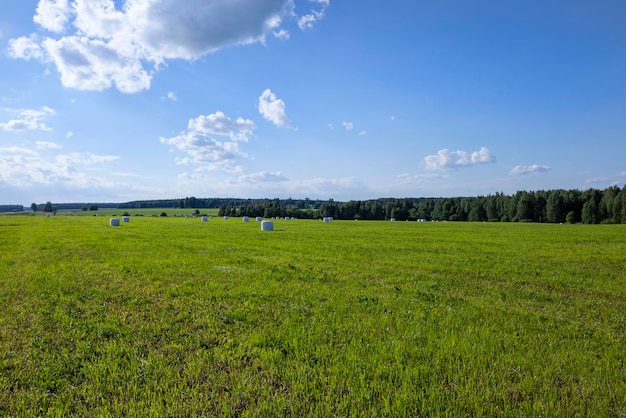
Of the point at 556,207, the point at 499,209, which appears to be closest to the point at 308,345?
the point at 556,207

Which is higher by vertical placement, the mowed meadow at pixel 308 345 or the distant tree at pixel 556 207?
the distant tree at pixel 556 207

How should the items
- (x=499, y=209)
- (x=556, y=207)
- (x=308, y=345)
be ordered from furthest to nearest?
(x=499, y=209)
(x=556, y=207)
(x=308, y=345)

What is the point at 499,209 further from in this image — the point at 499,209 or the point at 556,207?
the point at 556,207

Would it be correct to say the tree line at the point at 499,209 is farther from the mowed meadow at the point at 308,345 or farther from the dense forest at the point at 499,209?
the mowed meadow at the point at 308,345

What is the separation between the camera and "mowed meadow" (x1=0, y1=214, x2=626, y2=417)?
4902mm

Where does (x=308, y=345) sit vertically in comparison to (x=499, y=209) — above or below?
below

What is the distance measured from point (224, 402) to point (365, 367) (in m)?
2.34

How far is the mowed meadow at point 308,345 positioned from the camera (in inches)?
193

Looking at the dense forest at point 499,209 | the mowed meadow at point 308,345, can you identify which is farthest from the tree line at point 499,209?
the mowed meadow at point 308,345

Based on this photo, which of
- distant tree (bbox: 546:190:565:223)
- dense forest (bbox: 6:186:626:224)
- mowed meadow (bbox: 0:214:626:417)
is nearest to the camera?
mowed meadow (bbox: 0:214:626:417)

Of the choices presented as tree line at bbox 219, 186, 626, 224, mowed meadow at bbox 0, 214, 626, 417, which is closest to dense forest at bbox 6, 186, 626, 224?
tree line at bbox 219, 186, 626, 224

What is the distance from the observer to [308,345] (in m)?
6.72

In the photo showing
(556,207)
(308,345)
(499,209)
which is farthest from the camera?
(499,209)

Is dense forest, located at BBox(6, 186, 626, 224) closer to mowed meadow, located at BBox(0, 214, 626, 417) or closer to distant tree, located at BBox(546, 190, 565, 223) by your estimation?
distant tree, located at BBox(546, 190, 565, 223)
